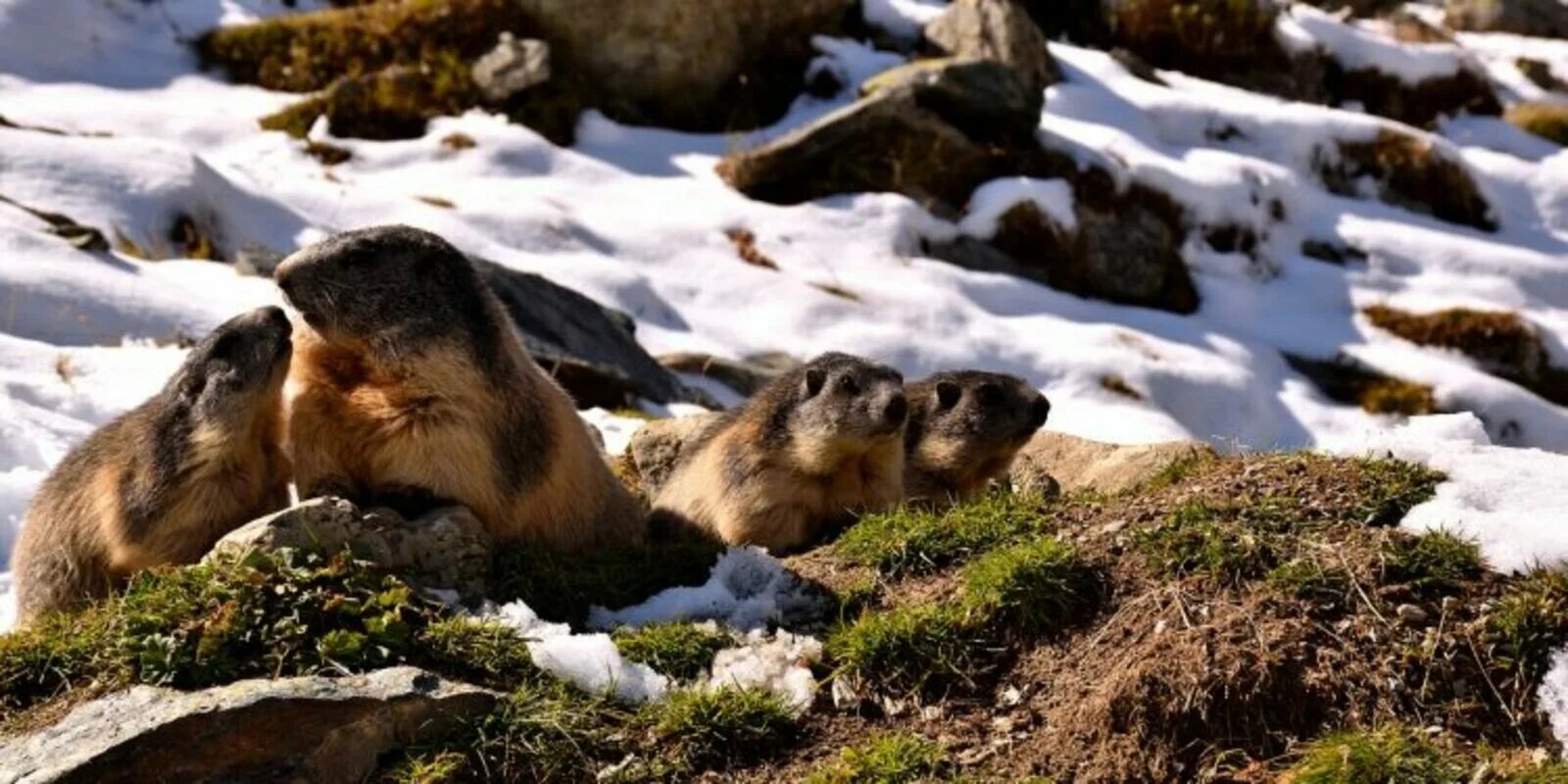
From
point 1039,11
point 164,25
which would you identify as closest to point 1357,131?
point 1039,11

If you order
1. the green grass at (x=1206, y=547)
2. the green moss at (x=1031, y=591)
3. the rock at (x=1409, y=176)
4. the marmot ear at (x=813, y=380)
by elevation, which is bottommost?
the rock at (x=1409, y=176)

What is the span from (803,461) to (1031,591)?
3.89 meters

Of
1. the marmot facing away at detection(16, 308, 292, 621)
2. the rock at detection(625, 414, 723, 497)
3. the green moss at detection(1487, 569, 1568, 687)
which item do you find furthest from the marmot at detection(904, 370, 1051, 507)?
the green moss at detection(1487, 569, 1568, 687)

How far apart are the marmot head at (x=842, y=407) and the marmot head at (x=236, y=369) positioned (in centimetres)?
378

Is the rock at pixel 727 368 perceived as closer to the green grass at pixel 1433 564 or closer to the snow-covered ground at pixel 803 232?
the snow-covered ground at pixel 803 232

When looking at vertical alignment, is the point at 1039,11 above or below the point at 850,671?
below

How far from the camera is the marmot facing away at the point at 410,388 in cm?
1021

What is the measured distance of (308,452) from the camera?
1020cm

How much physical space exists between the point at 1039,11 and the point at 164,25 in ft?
48.7

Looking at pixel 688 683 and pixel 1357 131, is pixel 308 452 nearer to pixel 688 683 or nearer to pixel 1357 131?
pixel 688 683

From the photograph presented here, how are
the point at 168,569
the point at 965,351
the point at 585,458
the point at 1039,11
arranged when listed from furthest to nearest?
the point at 1039,11 < the point at 965,351 < the point at 585,458 < the point at 168,569

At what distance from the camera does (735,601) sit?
9641 millimetres

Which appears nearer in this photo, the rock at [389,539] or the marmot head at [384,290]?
the rock at [389,539]

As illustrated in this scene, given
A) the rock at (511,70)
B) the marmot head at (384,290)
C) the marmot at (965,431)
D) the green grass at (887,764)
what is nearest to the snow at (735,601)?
A: the green grass at (887,764)
